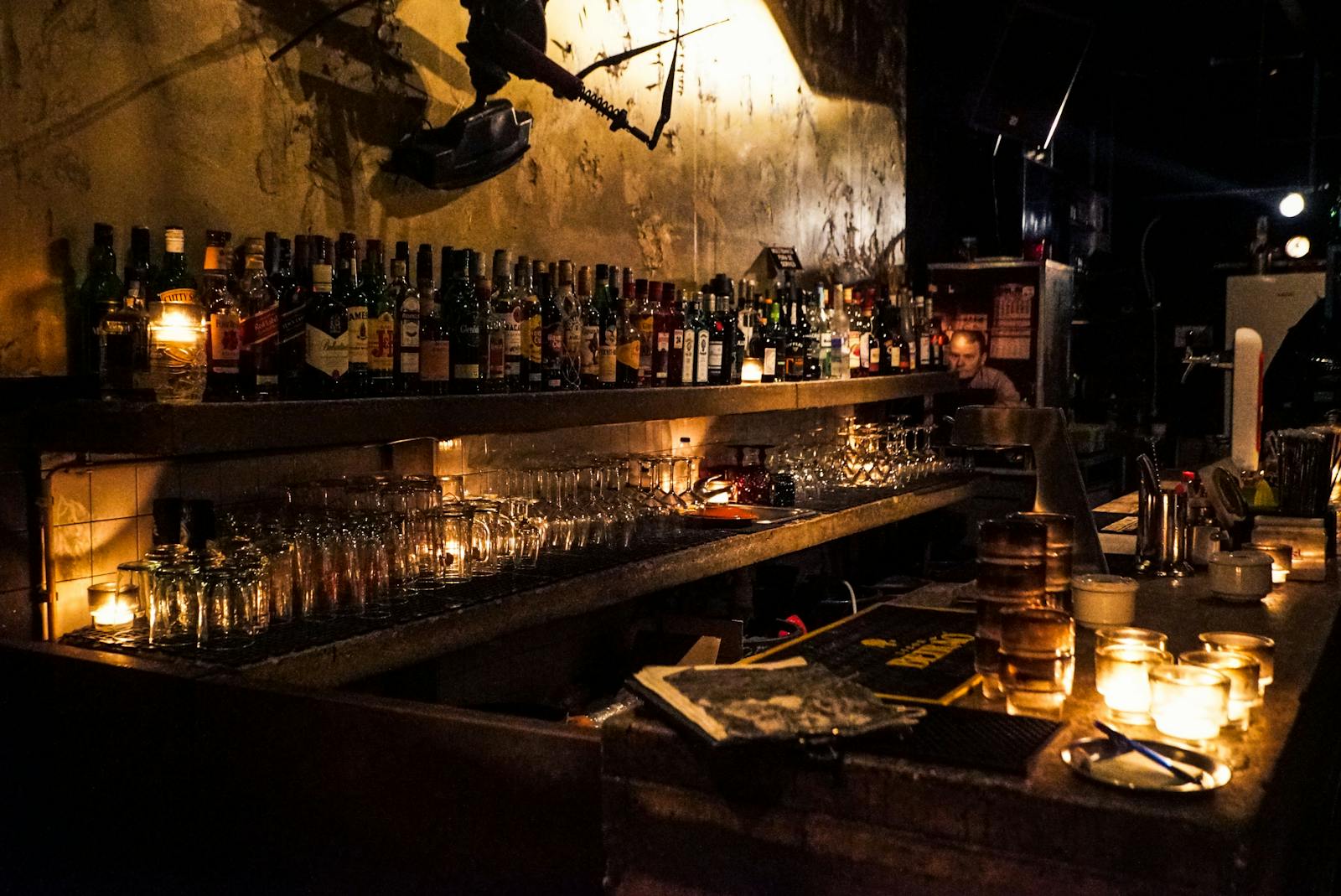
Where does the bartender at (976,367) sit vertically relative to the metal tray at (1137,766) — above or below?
above

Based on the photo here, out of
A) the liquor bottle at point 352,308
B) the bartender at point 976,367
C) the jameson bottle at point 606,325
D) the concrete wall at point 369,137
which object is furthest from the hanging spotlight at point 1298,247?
the liquor bottle at point 352,308

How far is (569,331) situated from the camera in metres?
3.41

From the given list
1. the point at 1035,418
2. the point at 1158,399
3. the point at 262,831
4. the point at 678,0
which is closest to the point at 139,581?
the point at 262,831

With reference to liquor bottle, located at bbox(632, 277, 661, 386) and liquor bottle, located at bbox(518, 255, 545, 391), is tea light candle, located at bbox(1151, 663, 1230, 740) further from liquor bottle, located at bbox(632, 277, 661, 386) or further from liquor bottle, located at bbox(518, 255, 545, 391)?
liquor bottle, located at bbox(632, 277, 661, 386)

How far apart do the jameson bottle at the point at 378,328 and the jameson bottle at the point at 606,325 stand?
0.79m

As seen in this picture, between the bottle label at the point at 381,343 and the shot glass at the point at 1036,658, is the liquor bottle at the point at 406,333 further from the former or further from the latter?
the shot glass at the point at 1036,658

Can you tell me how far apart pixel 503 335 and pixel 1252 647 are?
1.86 m

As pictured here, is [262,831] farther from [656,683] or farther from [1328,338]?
[1328,338]

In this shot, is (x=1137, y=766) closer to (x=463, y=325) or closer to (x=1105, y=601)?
(x=1105, y=601)

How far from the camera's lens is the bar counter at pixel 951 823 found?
1287 mm

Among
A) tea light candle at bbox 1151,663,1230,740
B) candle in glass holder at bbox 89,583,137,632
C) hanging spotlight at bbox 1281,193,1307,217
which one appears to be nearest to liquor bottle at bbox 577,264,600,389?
candle in glass holder at bbox 89,583,137,632

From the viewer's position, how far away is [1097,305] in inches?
332

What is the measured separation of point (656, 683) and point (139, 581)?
125 centimetres

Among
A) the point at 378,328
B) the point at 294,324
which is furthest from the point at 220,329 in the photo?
the point at 378,328
